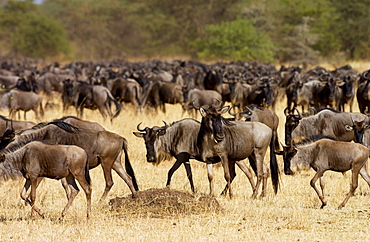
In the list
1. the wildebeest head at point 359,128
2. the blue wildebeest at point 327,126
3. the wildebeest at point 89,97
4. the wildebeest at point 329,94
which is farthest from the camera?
the wildebeest at point 89,97

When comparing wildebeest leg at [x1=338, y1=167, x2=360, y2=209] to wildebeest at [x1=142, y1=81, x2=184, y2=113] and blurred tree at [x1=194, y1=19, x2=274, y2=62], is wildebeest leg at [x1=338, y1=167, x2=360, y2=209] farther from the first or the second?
blurred tree at [x1=194, y1=19, x2=274, y2=62]

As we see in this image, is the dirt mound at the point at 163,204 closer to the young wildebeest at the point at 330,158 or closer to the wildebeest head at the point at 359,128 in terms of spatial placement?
the young wildebeest at the point at 330,158

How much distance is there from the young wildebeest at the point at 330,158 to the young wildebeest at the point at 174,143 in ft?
3.15

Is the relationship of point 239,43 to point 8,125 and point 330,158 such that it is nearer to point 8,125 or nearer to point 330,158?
point 8,125

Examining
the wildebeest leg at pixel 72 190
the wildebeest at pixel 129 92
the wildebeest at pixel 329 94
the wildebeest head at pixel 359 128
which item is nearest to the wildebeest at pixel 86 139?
the wildebeest leg at pixel 72 190

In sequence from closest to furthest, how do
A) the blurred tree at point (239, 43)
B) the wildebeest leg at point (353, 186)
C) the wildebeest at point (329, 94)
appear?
the wildebeest leg at point (353, 186), the wildebeest at point (329, 94), the blurred tree at point (239, 43)

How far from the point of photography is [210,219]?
6395 millimetres

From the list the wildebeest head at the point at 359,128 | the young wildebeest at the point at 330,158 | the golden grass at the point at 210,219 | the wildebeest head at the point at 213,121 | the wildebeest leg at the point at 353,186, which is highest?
the wildebeest head at the point at 213,121

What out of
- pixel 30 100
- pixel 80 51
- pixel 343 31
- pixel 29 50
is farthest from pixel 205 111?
pixel 80 51

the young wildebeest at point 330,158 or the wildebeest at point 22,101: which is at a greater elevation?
the young wildebeest at point 330,158

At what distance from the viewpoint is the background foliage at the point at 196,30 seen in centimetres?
4053

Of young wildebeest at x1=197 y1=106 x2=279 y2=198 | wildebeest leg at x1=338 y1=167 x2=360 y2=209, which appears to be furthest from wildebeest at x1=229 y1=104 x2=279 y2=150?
wildebeest leg at x1=338 y1=167 x2=360 y2=209

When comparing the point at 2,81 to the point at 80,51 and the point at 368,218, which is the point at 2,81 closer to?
the point at 368,218

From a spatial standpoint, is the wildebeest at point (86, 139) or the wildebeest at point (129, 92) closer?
the wildebeest at point (86, 139)
